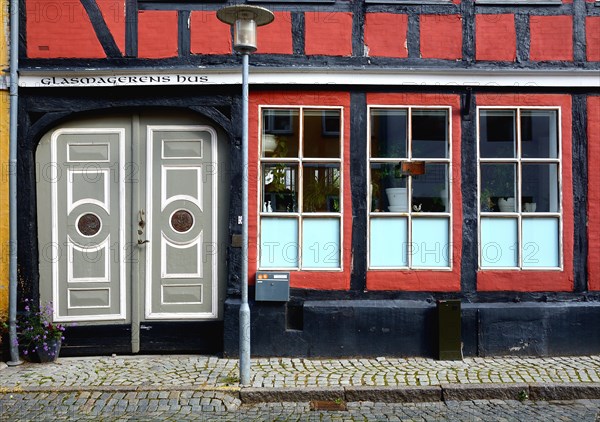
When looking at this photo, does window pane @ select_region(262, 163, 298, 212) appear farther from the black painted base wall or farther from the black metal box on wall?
the black metal box on wall

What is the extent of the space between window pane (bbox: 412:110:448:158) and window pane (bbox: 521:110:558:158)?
3.08ft

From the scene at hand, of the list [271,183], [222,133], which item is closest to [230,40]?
[222,133]

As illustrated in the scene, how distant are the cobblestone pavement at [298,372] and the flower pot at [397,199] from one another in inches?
68.4

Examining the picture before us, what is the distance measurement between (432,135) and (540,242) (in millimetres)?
1790

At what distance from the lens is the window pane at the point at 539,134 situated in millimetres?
7422

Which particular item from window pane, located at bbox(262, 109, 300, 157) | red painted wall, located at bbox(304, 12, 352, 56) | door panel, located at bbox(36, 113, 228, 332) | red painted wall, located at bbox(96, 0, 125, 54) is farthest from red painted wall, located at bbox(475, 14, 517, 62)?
red painted wall, located at bbox(96, 0, 125, 54)

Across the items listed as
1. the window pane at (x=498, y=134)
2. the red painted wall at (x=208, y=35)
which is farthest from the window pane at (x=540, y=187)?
the red painted wall at (x=208, y=35)

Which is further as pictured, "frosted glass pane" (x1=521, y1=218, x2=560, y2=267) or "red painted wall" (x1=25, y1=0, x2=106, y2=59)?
"frosted glass pane" (x1=521, y1=218, x2=560, y2=267)

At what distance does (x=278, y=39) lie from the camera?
23.9 feet

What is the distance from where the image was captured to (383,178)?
7.39m

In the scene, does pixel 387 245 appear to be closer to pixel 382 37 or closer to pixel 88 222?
pixel 382 37

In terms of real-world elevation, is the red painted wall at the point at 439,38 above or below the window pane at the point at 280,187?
above

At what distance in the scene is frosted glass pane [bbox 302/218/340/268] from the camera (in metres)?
7.29

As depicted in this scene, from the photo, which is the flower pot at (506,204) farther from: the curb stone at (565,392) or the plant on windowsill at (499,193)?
the curb stone at (565,392)
